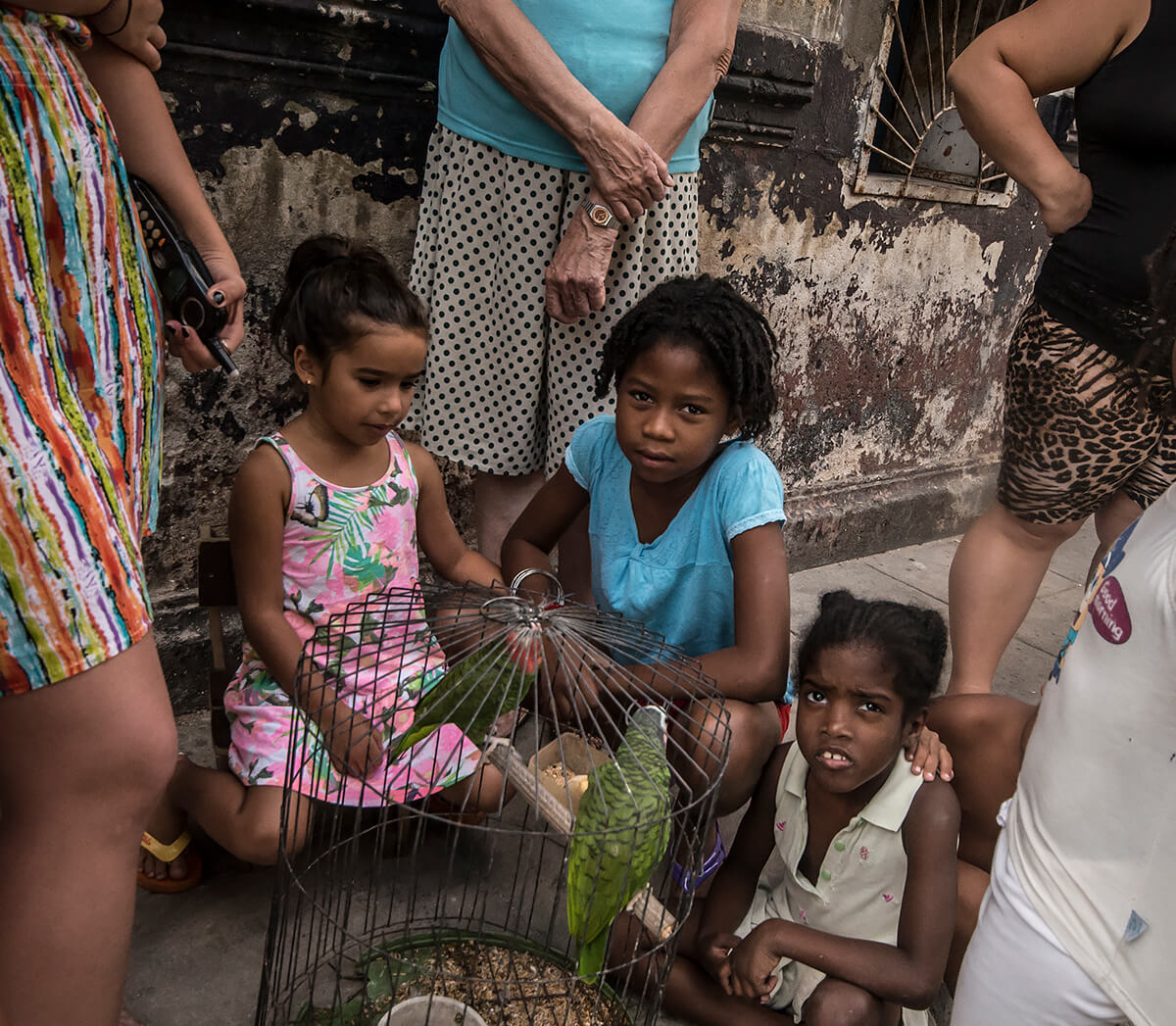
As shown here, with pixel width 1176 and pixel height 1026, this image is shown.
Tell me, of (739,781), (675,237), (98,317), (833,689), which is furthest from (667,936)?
(675,237)

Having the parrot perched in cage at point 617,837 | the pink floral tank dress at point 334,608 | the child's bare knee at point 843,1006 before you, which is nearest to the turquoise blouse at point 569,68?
the pink floral tank dress at point 334,608

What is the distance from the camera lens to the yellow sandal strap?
6.53 ft

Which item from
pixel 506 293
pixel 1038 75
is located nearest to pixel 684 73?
pixel 506 293

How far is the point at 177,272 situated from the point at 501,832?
0.93 m

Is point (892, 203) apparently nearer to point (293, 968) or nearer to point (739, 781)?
point (739, 781)

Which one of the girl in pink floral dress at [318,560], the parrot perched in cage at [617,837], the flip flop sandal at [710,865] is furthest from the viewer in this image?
the flip flop sandal at [710,865]

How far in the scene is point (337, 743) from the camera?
1.87m

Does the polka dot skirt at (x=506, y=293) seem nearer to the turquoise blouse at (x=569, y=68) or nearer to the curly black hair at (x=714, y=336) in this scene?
the turquoise blouse at (x=569, y=68)

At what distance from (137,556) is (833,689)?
114 cm

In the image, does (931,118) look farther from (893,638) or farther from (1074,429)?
(893,638)

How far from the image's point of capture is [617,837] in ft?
4.78

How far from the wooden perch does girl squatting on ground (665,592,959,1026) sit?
0.14 meters

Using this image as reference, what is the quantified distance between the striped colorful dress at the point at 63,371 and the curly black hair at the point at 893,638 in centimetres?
111

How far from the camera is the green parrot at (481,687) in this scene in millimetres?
1533
